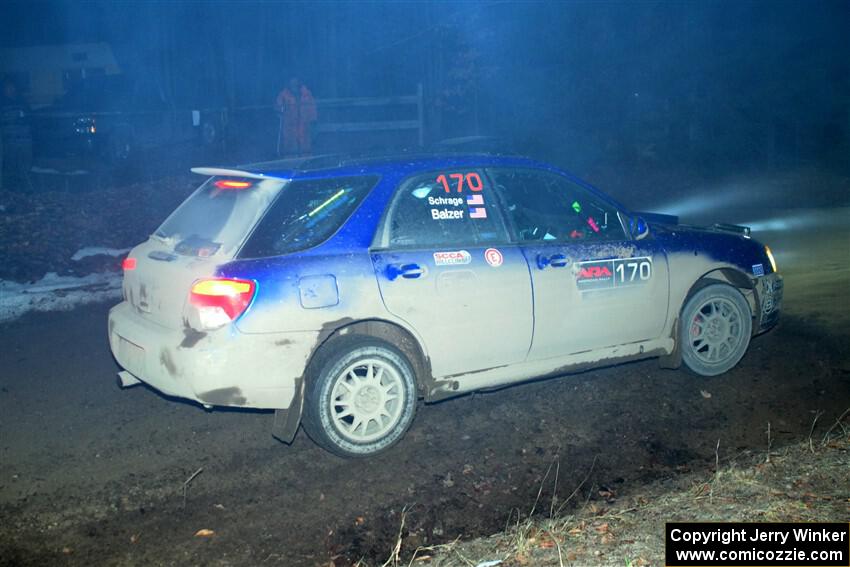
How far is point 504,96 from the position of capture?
20.9 m

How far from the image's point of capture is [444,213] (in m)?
5.13

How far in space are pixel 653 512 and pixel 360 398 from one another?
1770 mm

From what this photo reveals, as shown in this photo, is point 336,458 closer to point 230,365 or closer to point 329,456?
point 329,456

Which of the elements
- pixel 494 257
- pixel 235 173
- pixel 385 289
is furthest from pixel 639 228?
pixel 235 173

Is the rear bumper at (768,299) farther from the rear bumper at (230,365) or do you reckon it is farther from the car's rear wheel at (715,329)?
the rear bumper at (230,365)

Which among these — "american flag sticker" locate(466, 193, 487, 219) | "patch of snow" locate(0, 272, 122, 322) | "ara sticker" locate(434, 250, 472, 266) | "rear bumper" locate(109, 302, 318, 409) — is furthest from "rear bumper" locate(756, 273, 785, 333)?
"patch of snow" locate(0, 272, 122, 322)

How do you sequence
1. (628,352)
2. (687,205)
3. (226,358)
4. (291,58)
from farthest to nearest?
(291,58), (687,205), (628,352), (226,358)

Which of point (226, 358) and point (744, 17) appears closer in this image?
point (226, 358)

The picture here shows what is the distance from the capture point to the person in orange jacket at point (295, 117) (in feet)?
53.5

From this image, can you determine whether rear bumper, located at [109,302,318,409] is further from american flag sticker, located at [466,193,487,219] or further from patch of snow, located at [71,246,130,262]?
patch of snow, located at [71,246,130,262]

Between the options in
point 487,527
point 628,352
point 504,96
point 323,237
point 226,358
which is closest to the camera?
point 487,527

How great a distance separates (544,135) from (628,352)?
14.6 meters

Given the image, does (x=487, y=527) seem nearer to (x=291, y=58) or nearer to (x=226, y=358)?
(x=226, y=358)

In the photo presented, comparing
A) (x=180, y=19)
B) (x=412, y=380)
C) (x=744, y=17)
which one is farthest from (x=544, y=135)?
(x=412, y=380)
